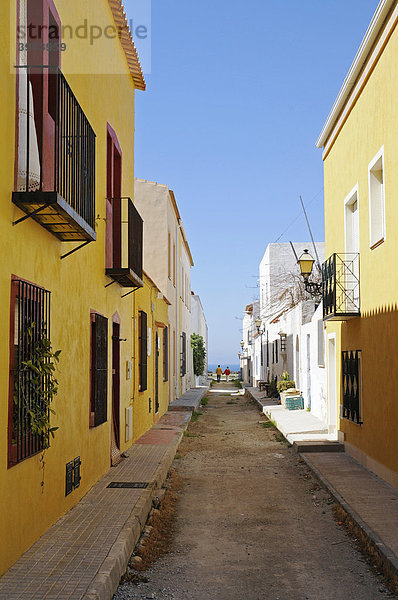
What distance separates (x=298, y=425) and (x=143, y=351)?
435cm

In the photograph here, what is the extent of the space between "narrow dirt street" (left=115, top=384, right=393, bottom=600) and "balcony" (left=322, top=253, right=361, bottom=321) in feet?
9.04

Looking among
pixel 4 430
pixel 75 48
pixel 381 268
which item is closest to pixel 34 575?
pixel 4 430

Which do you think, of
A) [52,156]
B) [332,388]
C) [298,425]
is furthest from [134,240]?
[298,425]

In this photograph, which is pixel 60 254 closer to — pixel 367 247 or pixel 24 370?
pixel 24 370

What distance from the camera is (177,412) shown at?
1950 centimetres

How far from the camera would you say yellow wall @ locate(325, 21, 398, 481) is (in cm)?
873

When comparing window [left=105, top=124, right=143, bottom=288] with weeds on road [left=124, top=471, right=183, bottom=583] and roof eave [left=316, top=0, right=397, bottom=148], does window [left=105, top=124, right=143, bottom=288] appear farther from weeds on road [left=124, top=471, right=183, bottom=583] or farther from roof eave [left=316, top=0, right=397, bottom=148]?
roof eave [left=316, top=0, right=397, bottom=148]

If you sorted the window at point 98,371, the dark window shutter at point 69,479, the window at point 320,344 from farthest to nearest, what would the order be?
the window at point 320,344, the window at point 98,371, the dark window shutter at point 69,479

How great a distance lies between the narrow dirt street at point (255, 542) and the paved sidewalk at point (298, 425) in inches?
51.9

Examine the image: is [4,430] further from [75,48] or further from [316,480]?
[316,480]

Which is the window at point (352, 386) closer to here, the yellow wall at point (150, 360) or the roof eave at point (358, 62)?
the yellow wall at point (150, 360)

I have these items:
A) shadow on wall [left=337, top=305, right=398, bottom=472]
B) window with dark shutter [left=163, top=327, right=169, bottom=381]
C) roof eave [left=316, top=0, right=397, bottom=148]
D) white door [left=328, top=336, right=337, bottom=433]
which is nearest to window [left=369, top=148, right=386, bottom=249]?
shadow on wall [left=337, top=305, right=398, bottom=472]

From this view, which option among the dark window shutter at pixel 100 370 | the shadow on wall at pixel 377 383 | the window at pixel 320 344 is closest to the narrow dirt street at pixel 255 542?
the shadow on wall at pixel 377 383

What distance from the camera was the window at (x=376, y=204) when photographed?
9.81 m
